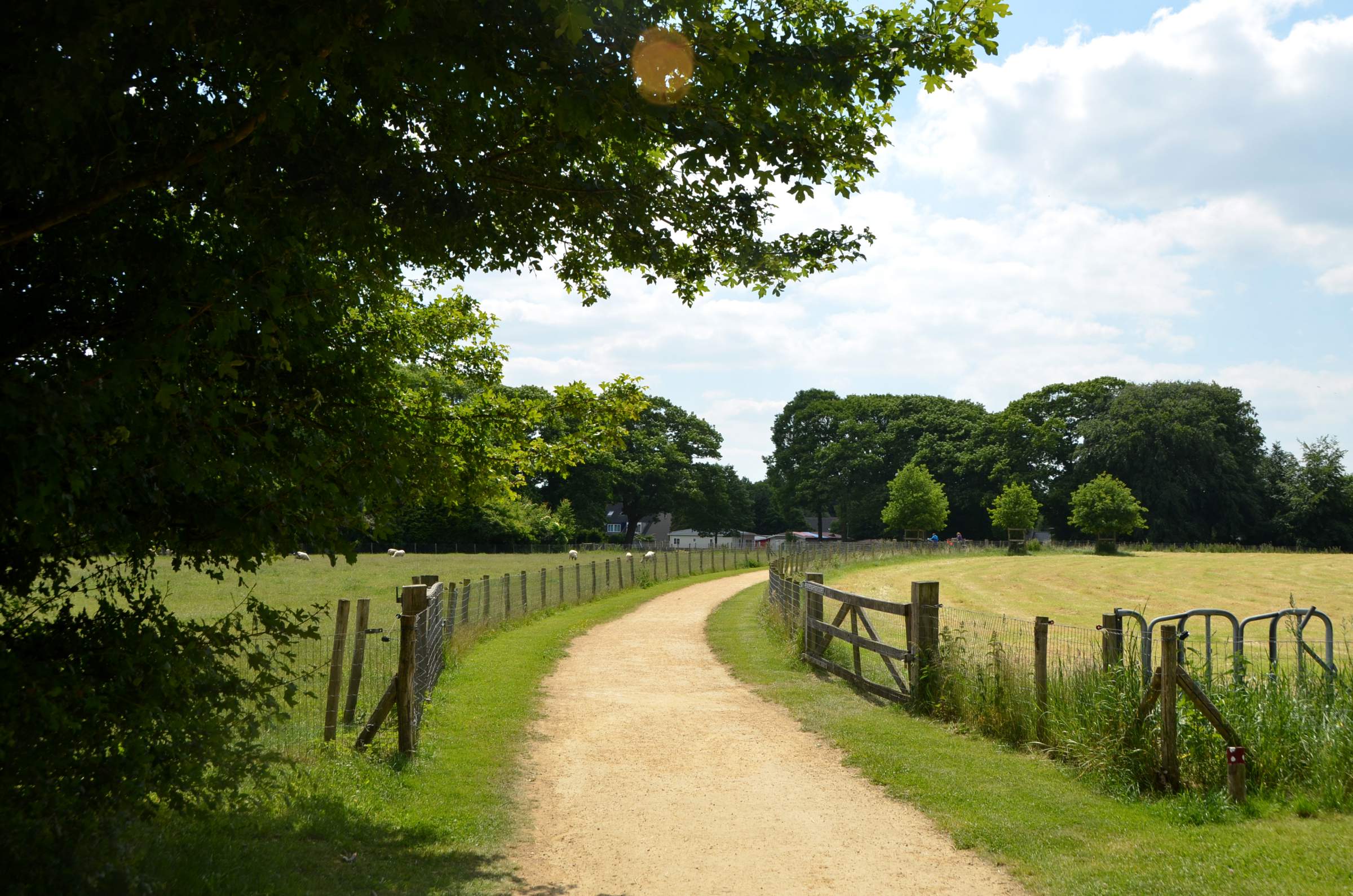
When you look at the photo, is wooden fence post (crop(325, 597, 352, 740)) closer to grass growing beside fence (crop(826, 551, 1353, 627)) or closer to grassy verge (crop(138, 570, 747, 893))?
grassy verge (crop(138, 570, 747, 893))

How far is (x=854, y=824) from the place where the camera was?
25.6ft

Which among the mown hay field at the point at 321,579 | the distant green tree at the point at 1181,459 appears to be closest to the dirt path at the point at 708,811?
the mown hay field at the point at 321,579

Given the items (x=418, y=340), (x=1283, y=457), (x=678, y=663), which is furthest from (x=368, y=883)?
(x=1283, y=457)

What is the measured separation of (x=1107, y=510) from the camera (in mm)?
76000

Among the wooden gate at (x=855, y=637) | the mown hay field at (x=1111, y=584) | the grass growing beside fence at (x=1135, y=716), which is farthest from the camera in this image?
the mown hay field at (x=1111, y=584)

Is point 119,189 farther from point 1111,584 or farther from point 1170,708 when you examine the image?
point 1111,584

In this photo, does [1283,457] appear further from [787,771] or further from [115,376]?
[115,376]

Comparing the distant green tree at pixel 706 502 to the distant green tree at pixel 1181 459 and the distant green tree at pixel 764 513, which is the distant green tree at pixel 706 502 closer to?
the distant green tree at pixel 764 513

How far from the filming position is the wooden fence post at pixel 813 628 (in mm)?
16172

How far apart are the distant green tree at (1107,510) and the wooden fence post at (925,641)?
70.2 m

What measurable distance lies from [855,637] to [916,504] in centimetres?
6418

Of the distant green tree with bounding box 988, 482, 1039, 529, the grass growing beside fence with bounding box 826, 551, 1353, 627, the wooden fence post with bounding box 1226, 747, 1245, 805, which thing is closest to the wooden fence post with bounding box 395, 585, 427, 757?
the wooden fence post with bounding box 1226, 747, 1245, 805

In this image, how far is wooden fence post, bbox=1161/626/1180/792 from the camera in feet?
26.1

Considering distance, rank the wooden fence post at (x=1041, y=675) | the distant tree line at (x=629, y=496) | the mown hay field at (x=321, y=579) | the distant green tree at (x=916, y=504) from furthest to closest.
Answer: the distant green tree at (x=916, y=504) < the distant tree line at (x=629, y=496) < the mown hay field at (x=321, y=579) < the wooden fence post at (x=1041, y=675)
